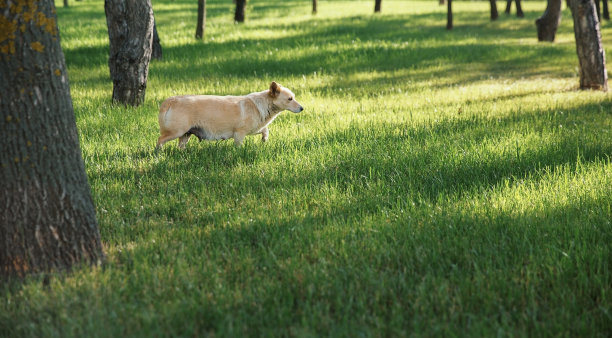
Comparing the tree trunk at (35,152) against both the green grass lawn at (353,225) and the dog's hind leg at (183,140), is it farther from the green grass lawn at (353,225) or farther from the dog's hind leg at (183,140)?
the dog's hind leg at (183,140)

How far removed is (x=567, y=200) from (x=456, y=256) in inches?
63.3

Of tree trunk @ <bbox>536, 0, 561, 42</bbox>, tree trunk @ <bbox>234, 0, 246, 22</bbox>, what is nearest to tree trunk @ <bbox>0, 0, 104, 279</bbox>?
tree trunk @ <bbox>536, 0, 561, 42</bbox>

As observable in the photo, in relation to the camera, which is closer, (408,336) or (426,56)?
(408,336)

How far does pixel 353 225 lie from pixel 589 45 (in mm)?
9081

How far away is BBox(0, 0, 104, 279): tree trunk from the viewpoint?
151 inches

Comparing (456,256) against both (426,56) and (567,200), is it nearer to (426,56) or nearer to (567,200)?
(567,200)

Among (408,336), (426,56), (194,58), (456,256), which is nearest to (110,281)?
(408,336)

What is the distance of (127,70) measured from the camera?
389 inches

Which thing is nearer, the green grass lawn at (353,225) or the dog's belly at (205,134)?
the green grass lawn at (353,225)

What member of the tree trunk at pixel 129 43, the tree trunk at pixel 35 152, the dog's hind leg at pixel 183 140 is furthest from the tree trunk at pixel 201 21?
the tree trunk at pixel 35 152

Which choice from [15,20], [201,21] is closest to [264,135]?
[15,20]

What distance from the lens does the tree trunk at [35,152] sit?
3.83 metres

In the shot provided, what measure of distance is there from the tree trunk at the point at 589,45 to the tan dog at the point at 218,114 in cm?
730

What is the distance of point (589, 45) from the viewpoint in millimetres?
11617
